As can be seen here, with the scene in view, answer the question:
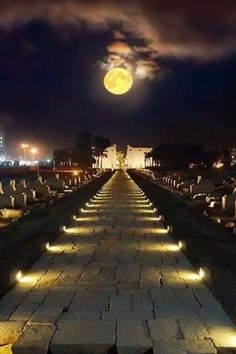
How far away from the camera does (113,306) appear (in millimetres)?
7566

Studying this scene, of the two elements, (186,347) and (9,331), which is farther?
(9,331)

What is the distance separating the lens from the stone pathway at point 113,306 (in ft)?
19.7

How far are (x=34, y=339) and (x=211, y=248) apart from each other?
25.6 feet

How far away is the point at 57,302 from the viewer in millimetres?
7785

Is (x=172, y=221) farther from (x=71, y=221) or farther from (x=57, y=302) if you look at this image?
(x=57, y=302)

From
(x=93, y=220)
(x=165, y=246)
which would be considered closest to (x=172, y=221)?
(x=93, y=220)

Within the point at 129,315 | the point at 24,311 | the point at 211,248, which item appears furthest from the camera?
the point at 211,248

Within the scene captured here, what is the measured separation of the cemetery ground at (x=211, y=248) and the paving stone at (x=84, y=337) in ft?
6.12

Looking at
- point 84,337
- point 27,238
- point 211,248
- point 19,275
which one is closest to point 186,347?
point 84,337

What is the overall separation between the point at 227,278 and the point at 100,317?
350 centimetres

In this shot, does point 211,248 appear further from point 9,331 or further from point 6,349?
point 6,349

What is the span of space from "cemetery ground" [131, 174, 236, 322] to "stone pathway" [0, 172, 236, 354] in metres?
0.29

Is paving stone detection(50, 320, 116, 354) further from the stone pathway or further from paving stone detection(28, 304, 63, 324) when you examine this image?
paving stone detection(28, 304, 63, 324)

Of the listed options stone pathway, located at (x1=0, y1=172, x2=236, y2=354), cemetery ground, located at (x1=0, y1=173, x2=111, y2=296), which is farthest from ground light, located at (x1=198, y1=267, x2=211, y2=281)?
cemetery ground, located at (x1=0, y1=173, x2=111, y2=296)
